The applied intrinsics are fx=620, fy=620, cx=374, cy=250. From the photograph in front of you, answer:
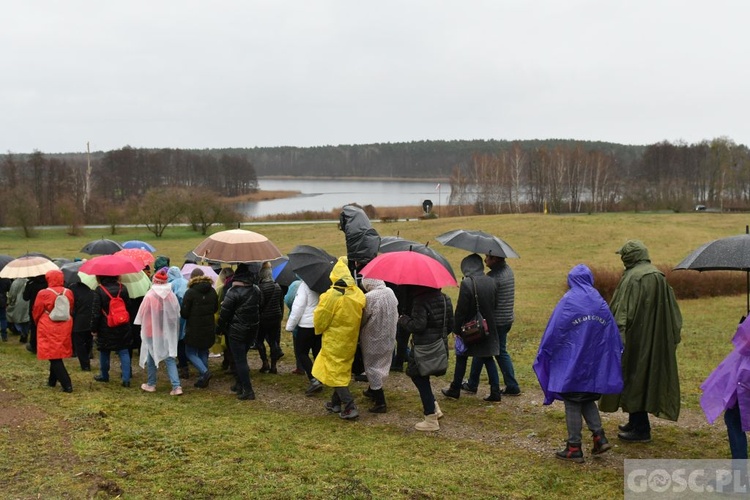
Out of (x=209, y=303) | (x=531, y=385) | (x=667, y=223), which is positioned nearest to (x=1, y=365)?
(x=209, y=303)

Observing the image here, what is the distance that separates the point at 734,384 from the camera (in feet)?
16.7

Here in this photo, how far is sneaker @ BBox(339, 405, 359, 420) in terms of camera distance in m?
7.34

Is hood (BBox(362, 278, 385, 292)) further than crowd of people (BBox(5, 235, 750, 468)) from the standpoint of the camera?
Yes

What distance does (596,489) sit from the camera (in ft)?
17.4

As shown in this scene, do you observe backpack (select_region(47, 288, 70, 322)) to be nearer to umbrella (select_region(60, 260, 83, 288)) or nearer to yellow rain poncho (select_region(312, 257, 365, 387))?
umbrella (select_region(60, 260, 83, 288))

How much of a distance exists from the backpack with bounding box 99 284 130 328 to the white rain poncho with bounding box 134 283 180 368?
30 centimetres

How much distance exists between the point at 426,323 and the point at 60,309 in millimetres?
5033

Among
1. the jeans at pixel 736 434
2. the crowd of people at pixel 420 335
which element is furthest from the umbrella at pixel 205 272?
the jeans at pixel 736 434

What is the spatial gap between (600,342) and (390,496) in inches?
97.4

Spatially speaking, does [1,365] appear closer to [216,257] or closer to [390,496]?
[216,257]

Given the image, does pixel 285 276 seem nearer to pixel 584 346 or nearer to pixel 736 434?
pixel 584 346

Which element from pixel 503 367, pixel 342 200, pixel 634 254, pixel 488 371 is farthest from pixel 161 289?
pixel 342 200

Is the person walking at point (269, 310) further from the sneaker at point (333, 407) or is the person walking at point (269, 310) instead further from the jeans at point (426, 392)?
the jeans at point (426, 392)

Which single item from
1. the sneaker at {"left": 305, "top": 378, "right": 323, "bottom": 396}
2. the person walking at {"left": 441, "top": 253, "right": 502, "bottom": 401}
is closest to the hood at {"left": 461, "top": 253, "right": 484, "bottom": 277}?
the person walking at {"left": 441, "top": 253, "right": 502, "bottom": 401}
